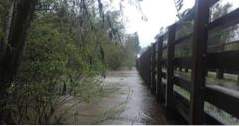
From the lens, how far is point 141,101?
853 cm

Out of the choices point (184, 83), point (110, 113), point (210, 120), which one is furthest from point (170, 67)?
point (210, 120)

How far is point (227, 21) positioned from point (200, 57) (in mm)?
524

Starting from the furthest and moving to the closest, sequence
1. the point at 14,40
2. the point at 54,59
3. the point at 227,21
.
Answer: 1. the point at 54,59
2. the point at 14,40
3. the point at 227,21

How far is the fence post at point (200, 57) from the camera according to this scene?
3.12 m

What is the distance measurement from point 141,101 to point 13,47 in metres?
5.19

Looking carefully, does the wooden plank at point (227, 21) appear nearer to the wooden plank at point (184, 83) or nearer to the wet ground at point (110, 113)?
the wooden plank at point (184, 83)

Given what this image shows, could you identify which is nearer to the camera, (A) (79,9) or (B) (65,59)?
(A) (79,9)

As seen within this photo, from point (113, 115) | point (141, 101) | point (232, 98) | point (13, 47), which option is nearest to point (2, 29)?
point (13, 47)

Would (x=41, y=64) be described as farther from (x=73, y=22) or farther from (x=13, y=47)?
(x=13, y=47)

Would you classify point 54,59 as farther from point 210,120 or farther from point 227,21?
point 227,21

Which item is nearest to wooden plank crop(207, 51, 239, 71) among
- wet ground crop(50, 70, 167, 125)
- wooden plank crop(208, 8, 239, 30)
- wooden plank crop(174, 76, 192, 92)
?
wooden plank crop(208, 8, 239, 30)

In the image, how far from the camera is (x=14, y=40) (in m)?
3.58

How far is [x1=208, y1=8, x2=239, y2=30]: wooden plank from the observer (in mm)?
2465

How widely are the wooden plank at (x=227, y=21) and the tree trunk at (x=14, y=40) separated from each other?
1416mm
